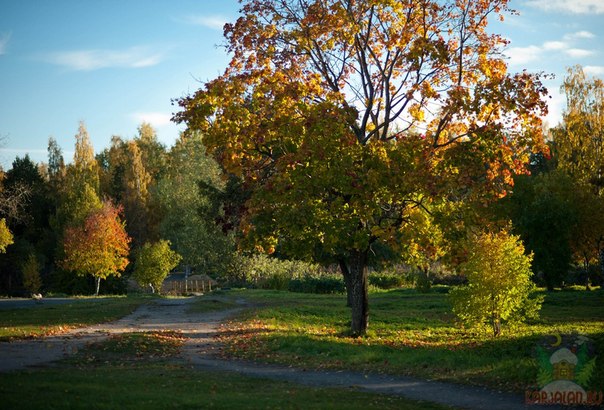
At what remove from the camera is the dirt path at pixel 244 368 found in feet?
34.7

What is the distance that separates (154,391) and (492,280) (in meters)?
13.2

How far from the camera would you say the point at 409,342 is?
1745 centimetres

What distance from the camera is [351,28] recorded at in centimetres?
1791

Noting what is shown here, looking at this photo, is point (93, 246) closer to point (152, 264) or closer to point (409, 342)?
point (152, 264)

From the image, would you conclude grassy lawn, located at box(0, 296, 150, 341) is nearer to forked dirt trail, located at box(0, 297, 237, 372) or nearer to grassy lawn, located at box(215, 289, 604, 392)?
forked dirt trail, located at box(0, 297, 237, 372)

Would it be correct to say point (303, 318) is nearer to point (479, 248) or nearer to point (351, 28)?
point (479, 248)

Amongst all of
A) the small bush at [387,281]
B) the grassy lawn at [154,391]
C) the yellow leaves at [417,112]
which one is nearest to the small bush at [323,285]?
the small bush at [387,281]

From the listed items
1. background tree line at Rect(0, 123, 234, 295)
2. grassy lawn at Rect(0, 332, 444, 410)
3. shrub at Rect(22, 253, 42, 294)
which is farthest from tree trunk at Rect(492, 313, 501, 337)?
shrub at Rect(22, 253, 42, 294)

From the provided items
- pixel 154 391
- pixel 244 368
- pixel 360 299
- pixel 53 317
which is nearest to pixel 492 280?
pixel 360 299

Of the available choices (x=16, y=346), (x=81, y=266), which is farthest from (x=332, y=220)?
(x=81, y=266)

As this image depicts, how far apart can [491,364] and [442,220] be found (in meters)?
4.89

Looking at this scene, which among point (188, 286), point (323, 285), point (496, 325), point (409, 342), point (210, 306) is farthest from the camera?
point (188, 286)

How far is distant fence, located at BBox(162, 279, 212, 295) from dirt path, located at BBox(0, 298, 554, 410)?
2957 centimetres

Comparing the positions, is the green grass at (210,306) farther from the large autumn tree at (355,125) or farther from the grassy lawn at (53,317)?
the large autumn tree at (355,125)
